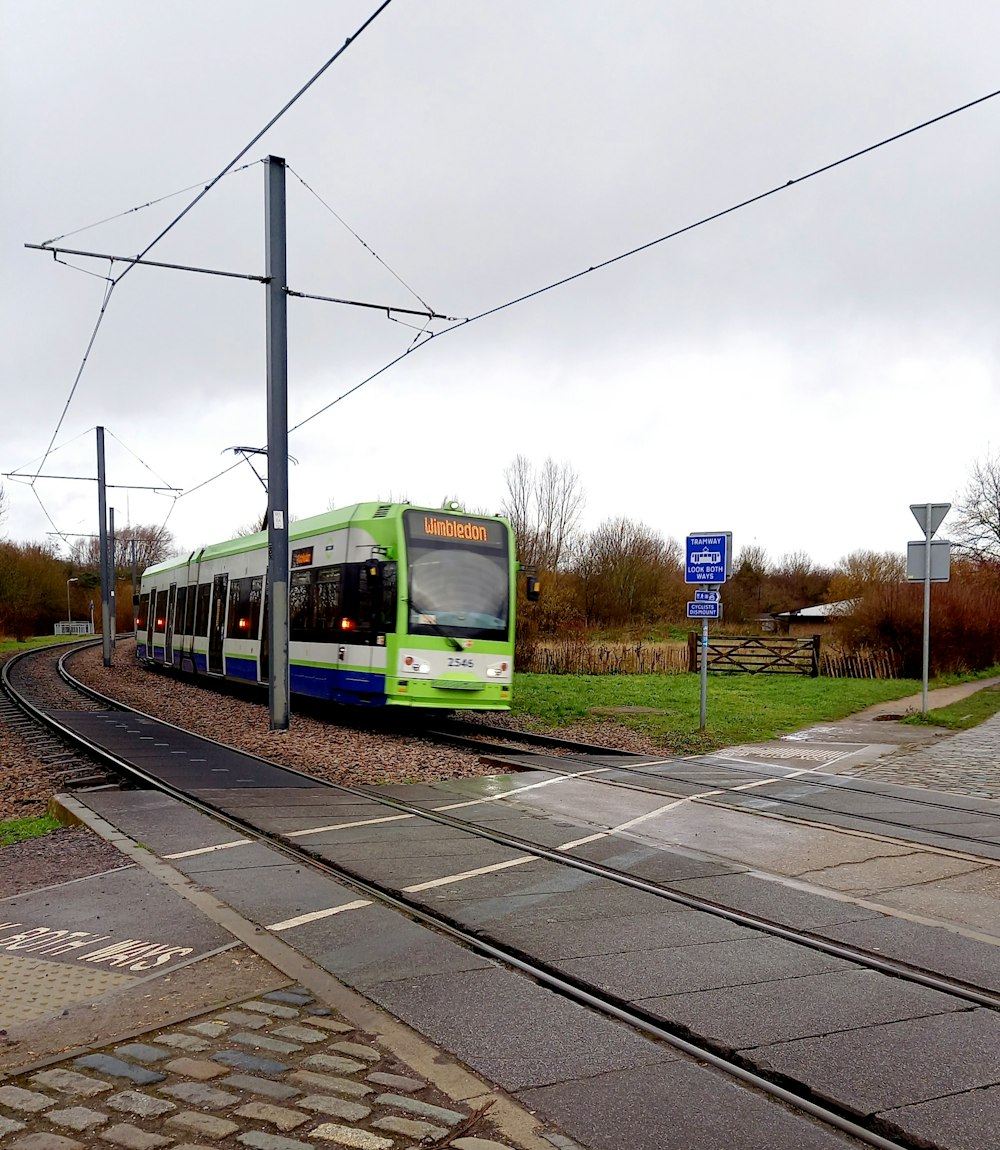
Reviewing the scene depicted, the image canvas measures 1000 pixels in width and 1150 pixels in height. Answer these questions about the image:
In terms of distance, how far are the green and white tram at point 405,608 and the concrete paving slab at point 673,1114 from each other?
12073 millimetres

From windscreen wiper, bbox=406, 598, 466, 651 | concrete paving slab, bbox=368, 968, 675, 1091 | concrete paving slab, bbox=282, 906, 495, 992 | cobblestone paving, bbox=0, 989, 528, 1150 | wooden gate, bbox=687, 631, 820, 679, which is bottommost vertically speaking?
concrete paving slab, bbox=282, 906, 495, 992

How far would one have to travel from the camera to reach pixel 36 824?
8.98 m

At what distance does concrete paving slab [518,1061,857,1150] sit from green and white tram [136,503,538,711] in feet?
39.6

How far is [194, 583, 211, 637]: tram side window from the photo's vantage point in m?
25.7

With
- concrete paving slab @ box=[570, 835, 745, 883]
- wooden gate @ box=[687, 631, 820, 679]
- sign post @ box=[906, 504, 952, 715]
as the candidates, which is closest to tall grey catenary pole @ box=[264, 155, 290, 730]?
concrete paving slab @ box=[570, 835, 745, 883]

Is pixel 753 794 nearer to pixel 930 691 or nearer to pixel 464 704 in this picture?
pixel 464 704

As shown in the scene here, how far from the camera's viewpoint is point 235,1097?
147 inches

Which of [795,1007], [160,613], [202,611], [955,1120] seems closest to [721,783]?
[795,1007]

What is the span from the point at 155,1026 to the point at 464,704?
1211cm

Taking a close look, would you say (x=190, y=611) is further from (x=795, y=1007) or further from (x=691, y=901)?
(x=795, y=1007)

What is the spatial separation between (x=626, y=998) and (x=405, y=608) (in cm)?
1135

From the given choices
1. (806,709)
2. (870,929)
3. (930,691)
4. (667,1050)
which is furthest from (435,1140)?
(930,691)

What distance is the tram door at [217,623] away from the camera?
24156 mm

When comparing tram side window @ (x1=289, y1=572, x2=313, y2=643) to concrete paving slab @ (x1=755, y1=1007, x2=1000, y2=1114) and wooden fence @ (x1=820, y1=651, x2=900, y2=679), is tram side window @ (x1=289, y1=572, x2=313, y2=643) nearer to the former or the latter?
concrete paving slab @ (x1=755, y1=1007, x2=1000, y2=1114)
